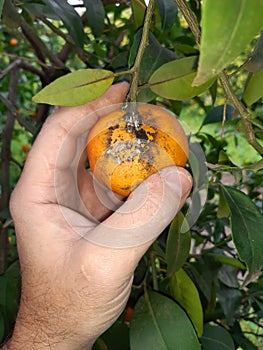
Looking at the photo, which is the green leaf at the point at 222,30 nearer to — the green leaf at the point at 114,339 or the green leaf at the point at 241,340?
the green leaf at the point at 114,339

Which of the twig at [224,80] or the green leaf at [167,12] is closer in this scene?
the twig at [224,80]

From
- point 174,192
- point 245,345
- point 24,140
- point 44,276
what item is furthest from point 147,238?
point 24,140

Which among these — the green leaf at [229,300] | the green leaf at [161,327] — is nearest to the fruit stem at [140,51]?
the green leaf at [161,327]

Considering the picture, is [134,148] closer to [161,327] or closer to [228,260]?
[161,327]

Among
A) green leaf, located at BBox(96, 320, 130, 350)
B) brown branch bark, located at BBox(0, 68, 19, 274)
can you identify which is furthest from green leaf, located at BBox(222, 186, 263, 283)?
brown branch bark, located at BBox(0, 68, 19, 274)

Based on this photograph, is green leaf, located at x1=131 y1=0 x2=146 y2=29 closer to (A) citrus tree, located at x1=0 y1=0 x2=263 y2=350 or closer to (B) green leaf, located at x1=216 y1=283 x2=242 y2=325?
(A) citrus tree, located at x1=0 y1=0 x2=263 y2=350

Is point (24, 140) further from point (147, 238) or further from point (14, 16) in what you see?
point (147, 238)
